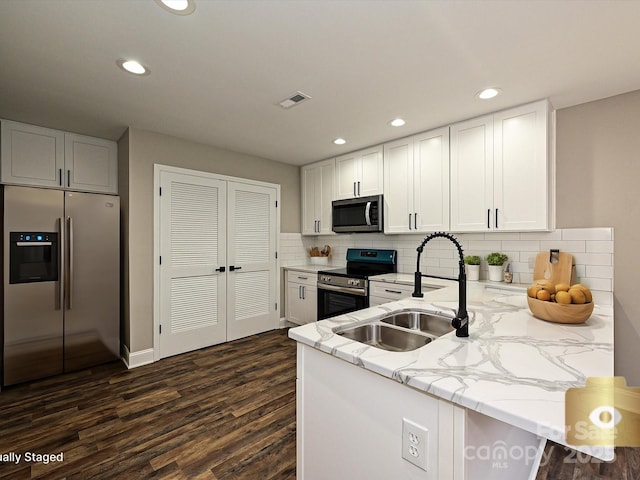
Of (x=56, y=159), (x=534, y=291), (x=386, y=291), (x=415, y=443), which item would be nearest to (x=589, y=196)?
(x=534, y=291)

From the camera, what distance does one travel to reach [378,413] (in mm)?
1017

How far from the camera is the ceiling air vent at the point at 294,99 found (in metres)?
2.38

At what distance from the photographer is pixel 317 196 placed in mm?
4355

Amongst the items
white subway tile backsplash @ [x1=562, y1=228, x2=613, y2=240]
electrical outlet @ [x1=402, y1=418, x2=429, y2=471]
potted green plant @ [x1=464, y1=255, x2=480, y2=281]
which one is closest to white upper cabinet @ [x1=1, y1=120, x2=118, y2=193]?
electrical outlet @ [x1=402, y1=418, x2=429, y2=471]

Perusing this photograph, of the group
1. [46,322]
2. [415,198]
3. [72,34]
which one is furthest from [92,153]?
[415,198]

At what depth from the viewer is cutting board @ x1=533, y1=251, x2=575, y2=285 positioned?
2439mm

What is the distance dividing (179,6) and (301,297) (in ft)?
10.9

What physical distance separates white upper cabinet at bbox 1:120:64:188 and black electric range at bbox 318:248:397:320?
3088 mm

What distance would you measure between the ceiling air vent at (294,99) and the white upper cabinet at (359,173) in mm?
1407

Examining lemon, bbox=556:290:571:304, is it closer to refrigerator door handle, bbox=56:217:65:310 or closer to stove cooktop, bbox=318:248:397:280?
stove cooktop, bbox=318:248:397:280

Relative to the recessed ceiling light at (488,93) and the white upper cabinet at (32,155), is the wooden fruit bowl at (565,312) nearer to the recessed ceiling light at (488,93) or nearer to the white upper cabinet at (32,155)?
the recessed ceiling light at (488,93)

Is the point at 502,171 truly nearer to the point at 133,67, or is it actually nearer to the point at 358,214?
the point at 358,214

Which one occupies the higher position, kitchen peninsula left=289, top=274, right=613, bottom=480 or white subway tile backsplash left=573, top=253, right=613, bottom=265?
white subway tile backsplash left=573, top=253, right=613, bottom=265

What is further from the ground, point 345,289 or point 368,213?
point 368,213
